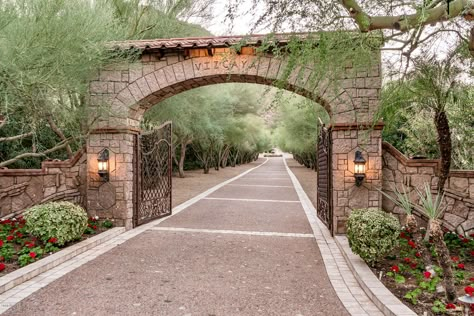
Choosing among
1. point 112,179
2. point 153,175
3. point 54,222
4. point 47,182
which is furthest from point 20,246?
point 153,175

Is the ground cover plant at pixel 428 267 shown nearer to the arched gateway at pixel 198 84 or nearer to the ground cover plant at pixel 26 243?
the arched gateway at pixel 198 84

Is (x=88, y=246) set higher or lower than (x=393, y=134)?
lower

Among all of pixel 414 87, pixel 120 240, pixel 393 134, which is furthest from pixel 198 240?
pixel 393 134

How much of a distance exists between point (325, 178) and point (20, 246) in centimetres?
585

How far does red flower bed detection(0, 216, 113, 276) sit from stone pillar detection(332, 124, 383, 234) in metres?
4.59

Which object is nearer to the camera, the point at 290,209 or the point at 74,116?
the point at 74,116

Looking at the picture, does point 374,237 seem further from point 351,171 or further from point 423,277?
point 351,171

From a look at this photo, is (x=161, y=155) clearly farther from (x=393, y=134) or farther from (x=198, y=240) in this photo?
(x=393, y=134)

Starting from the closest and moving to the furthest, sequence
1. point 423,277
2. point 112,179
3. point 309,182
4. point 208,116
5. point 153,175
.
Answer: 1. point 423,277
2. point 112,179
3. point 153,175
4. point 208,116
5. point 309,182

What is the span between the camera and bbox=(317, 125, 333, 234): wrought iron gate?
7117 millimetres

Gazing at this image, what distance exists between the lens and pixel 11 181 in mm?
7770

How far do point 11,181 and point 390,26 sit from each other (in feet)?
25.9

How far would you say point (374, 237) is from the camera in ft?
15.1

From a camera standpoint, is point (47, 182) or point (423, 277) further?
point (47, 182)
